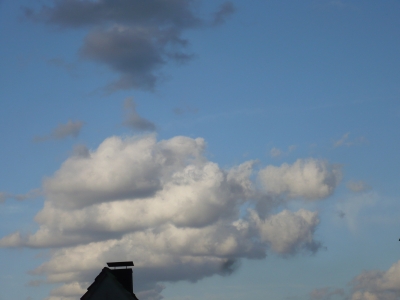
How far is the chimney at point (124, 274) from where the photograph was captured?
61.7m

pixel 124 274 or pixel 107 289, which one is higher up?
pixel 124 274

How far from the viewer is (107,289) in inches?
2331

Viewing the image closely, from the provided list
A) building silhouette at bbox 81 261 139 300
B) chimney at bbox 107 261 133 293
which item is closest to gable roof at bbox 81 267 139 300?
building silhouette at bbox 81 261 139 300

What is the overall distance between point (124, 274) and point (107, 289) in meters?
3.14

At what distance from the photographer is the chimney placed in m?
61.7

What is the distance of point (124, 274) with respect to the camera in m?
62.0

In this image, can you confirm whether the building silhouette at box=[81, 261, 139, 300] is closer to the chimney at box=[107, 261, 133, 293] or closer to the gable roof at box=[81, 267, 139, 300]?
the gable roof at box=[81, 267, 139, 300]

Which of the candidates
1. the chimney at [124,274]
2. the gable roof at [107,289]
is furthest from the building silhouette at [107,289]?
the chimney at [124,274]

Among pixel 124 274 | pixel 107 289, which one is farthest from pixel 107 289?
pixel 124 274

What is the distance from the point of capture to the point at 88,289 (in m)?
59.1

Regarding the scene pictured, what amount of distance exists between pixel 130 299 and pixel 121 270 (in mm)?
3909

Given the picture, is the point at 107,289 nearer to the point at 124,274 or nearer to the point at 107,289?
the point at 107,289

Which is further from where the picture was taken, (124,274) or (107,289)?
(124,274)

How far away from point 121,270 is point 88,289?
4007mm
